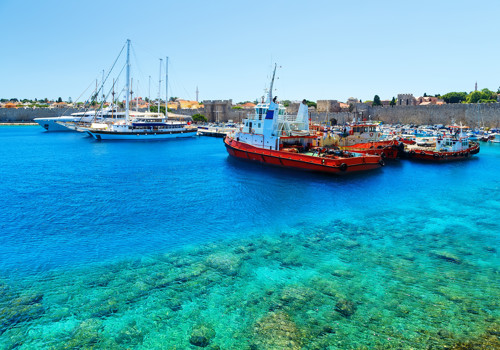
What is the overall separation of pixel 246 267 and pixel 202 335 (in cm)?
305

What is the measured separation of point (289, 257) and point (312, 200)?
7.56 meters

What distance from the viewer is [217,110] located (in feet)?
278

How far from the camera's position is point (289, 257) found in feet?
35.0

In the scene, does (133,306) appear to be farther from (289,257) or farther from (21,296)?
(289,257)

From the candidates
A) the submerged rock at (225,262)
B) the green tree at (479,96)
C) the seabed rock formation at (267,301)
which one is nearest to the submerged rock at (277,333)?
the seabed rock formation at (267,301)

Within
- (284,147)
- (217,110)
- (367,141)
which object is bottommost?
(284,147)

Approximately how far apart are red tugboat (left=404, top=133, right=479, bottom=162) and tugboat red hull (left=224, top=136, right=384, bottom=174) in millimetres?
8085

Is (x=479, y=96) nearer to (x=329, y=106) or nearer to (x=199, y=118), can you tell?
(x=329, y=106)

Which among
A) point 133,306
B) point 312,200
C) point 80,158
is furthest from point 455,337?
point 80,158

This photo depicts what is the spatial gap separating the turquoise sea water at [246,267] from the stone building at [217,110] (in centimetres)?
6586

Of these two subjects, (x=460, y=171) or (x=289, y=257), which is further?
(x=460, y=171)

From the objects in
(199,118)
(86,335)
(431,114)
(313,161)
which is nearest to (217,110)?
(199,118)

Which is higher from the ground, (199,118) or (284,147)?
(199,118)

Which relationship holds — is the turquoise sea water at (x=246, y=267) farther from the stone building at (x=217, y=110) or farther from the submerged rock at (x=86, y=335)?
the stone building at (x=217, y=110)
